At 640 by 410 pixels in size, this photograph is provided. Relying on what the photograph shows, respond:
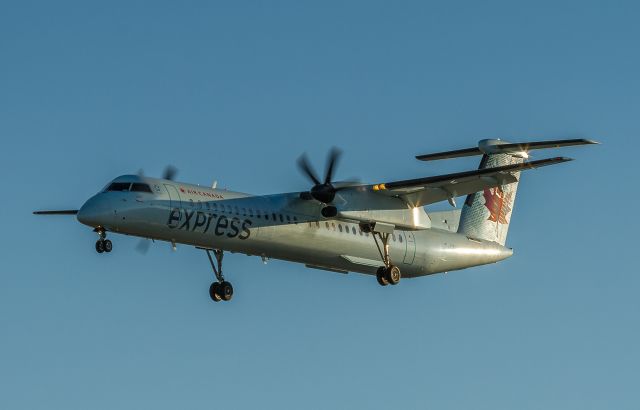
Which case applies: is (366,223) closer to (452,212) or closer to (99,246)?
(452,212)

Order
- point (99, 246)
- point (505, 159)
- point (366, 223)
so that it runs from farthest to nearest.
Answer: point (505, 159)
point (366, 223)
point (99, 246)

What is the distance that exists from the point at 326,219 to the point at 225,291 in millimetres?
3959

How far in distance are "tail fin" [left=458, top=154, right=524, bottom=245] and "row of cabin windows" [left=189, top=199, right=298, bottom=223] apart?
769 cm

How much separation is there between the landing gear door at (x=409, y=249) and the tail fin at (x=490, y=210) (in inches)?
107

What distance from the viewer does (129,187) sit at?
31.2 meters

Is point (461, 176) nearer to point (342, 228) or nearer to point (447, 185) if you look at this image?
point (447, 185)

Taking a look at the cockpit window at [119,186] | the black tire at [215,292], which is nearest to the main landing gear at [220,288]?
the black tire at [215,292]

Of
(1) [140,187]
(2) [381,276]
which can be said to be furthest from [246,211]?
(2) [381,276]

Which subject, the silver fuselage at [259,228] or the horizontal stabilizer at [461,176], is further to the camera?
the horizontal stabilizer at [461,176]

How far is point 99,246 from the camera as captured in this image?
30562 mm

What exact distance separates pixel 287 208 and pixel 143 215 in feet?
15.5

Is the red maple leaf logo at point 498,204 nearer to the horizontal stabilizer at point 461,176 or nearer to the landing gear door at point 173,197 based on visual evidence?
the horizontal stabilizer at point 461,176

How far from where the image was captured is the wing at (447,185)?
109ft

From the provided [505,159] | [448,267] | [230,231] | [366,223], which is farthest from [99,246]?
[505,159]
